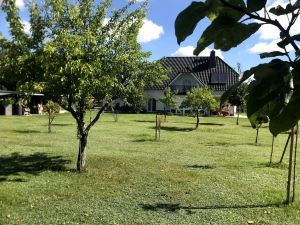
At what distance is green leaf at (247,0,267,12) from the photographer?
850mm

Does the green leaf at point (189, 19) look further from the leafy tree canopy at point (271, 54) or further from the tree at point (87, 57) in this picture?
the tree at point (87, 57)

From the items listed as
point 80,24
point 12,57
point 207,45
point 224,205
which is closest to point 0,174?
point 12,57

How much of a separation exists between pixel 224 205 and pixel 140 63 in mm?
5217

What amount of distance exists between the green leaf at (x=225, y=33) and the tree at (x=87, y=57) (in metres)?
9.10

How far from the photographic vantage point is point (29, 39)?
10852 mm

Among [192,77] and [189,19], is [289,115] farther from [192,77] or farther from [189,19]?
[192,77]

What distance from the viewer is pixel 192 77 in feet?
177

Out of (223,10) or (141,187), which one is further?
(141,187)

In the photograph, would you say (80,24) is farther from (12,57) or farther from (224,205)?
(224,205)

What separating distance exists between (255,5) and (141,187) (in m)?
9.44

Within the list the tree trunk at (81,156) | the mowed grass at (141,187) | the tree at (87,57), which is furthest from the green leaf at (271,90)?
the tree trunk at (81,156)

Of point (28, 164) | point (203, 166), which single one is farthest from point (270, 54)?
point (28, 164)

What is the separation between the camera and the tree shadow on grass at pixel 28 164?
1161 centimetres

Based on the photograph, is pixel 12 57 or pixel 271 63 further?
pixel 12 57
